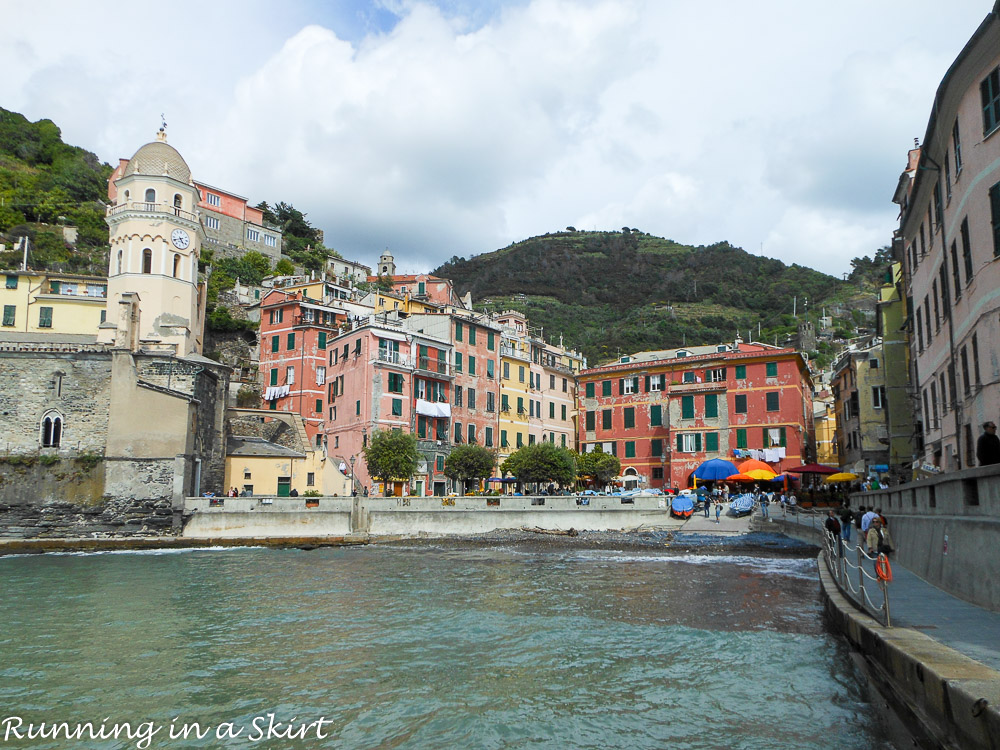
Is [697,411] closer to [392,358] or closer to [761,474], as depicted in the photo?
[761,474]

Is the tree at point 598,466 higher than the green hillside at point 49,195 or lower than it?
lower

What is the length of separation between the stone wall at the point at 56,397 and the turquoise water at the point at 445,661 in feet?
47.8

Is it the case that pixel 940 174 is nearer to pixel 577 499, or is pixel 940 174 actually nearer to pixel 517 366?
pixel 577 499

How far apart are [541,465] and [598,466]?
7278 millimetres

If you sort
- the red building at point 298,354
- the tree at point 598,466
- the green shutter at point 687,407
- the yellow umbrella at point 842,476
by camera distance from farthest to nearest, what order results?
the red building at point 298,354 → the green shutter at point 687,407 → the tree at point 598,466 → the yellow umbrella at point 842,476

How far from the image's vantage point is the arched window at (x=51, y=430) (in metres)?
36.2

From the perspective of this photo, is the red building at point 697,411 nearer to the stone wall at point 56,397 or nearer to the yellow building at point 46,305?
the stone wall at point 56,397

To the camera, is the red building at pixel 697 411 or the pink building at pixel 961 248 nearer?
the pink building at pixel 961 248

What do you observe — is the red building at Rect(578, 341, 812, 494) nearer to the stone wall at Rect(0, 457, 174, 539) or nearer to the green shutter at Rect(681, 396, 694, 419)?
the green shutter at Rect(681, 396, 694, 419)

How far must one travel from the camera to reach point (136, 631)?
1520 centimetres

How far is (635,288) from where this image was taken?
145125 mm

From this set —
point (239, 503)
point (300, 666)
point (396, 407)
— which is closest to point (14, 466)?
point (239, 503)

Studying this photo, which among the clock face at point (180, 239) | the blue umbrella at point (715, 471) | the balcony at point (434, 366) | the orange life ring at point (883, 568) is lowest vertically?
the orange life ring at point (883, 568)

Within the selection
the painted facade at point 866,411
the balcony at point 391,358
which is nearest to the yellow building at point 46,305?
the balcony at point 391,358
